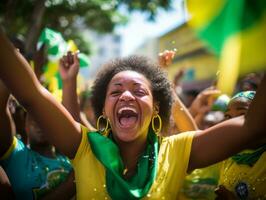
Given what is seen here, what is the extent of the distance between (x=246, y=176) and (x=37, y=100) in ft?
4.20

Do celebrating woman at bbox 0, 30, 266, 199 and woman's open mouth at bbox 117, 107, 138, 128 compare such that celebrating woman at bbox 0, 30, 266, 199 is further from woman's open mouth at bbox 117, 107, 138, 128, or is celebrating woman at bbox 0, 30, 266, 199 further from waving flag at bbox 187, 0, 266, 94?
waving flag at bbox 187, 0, 266, 94

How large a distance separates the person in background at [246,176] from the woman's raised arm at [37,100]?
36.9 inches

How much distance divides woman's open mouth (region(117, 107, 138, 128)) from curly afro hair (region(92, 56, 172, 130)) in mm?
258

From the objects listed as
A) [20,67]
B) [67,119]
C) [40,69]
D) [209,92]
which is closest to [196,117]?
[209,92]

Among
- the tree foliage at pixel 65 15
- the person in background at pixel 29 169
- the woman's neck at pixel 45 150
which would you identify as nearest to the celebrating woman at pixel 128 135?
the person in background at pixel 29 169

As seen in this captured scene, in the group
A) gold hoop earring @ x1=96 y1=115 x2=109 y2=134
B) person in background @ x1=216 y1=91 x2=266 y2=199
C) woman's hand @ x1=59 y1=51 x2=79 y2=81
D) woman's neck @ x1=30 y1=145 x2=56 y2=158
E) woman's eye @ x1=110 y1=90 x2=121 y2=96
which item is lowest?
person in background @ x1=216 y1=91 x2=266 y2=199

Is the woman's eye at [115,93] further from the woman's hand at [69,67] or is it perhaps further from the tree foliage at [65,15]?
A: the tree foliage at [65,15]

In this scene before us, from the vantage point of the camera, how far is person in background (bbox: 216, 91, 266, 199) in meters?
2.34

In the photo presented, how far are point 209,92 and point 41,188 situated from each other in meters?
2.13

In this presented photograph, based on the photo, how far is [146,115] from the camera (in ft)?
7.68

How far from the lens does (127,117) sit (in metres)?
2.30

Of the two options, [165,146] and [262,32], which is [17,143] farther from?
[262,32]

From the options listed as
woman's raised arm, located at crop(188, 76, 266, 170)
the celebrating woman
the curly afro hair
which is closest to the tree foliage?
the curly afro hair

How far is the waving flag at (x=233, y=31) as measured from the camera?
1.48 meters
